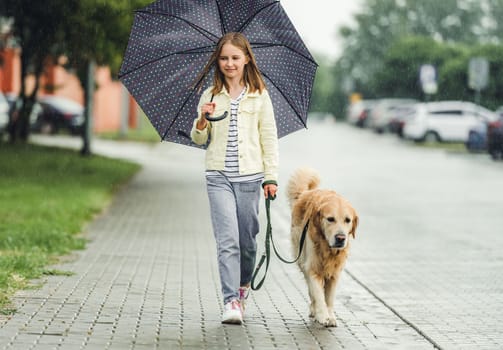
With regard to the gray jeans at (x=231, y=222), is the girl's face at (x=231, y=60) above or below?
above

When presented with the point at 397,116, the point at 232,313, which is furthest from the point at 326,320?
the point at 397,116

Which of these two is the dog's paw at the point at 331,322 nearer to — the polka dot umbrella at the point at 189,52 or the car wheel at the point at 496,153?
the polka dot umbrella at the point at 189,52

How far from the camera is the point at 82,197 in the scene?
16.4 meters

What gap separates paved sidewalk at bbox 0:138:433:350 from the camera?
6379 mm

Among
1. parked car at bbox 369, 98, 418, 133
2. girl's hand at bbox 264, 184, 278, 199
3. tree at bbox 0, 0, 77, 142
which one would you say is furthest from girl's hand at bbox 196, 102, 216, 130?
parked car at bbox 369, 98, 418, 133

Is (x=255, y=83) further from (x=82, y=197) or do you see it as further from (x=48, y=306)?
(x=82, y=197)

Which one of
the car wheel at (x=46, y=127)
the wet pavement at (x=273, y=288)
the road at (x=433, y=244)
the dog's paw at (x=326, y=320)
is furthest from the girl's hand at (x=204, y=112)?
the car wheel at (x=46, y=127)

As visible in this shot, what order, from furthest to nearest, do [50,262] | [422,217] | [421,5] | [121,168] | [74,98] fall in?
1. [421,5]
2. [74,98]
3. [121,168]
4. [422,217]
5. [50,262]

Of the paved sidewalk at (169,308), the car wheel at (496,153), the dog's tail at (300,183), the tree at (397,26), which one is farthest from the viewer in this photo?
the tree at (397,26)

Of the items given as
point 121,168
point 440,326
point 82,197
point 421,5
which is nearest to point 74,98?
point 121,168

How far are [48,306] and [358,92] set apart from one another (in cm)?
8804

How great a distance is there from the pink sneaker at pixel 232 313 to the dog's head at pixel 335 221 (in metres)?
0.71

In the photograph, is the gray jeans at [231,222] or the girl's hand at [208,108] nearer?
the girl's hand at [208,108]

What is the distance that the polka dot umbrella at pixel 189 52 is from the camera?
736cm
